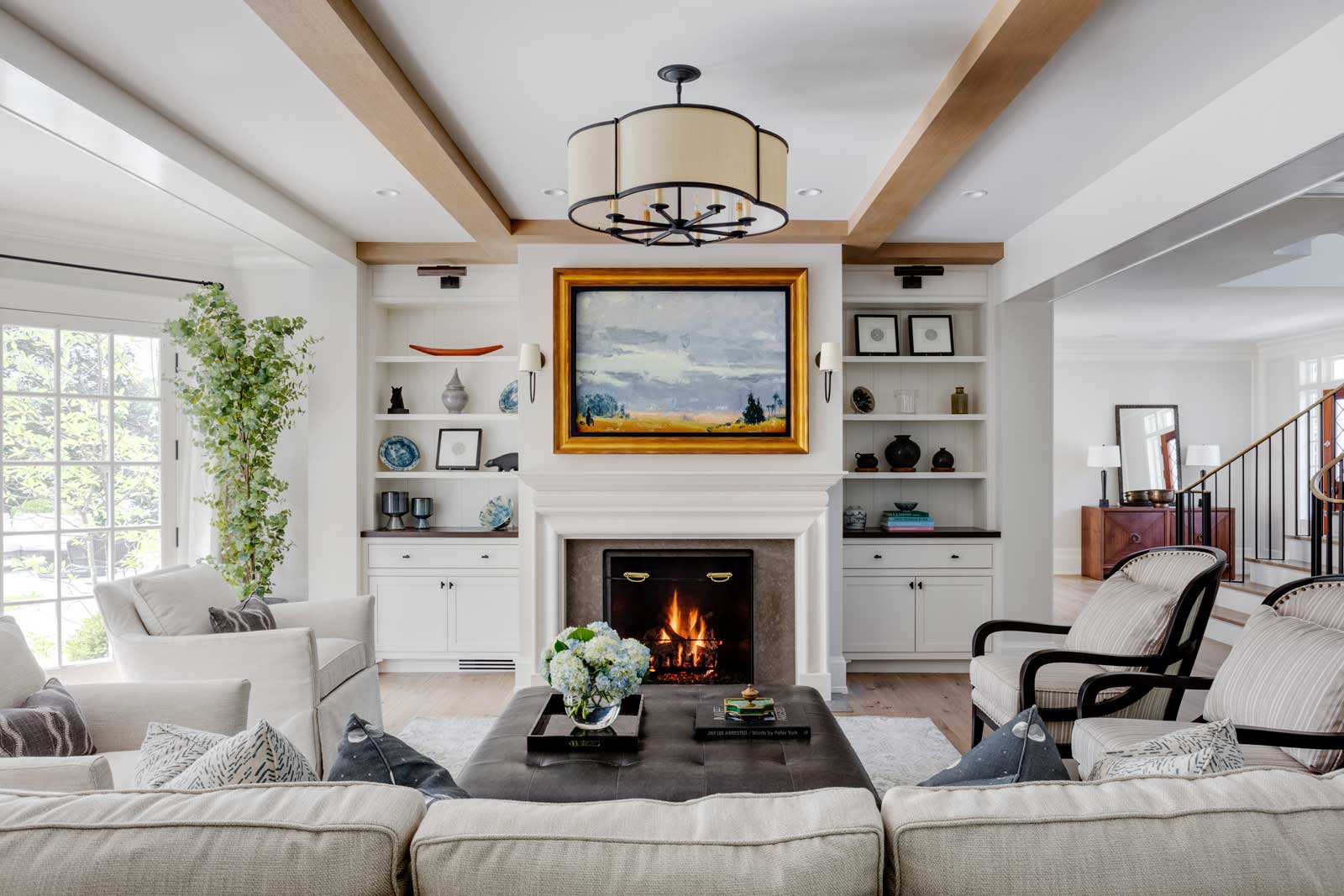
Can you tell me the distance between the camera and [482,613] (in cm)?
487

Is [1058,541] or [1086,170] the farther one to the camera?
[1058,541]

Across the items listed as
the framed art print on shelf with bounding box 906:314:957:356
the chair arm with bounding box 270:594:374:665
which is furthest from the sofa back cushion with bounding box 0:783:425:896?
the framed art print on shelf with bounding box 906:314:957:356

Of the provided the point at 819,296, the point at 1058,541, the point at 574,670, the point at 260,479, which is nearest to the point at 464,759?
the point at 574,670

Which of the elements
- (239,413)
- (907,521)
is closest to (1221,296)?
(907,521)

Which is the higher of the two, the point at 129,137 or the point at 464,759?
the point at 129,137

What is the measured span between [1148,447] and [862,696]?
6019mm

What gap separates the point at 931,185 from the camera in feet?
11.4

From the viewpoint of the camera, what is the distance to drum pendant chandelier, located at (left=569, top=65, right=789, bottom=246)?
7.24 feet

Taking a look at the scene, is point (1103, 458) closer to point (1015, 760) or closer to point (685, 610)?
point (685, 610)

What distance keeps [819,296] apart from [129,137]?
122 inches

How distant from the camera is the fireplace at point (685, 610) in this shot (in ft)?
14.6

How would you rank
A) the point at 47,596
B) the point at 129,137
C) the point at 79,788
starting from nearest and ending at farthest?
1. the point at 79,788
2. the point at 129,137
3. the point at 47,596

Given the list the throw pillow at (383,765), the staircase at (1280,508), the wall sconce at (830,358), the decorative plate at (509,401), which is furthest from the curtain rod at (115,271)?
the staircase at (1280,508)

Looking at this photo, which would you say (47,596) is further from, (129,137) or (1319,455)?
(1319,455)
